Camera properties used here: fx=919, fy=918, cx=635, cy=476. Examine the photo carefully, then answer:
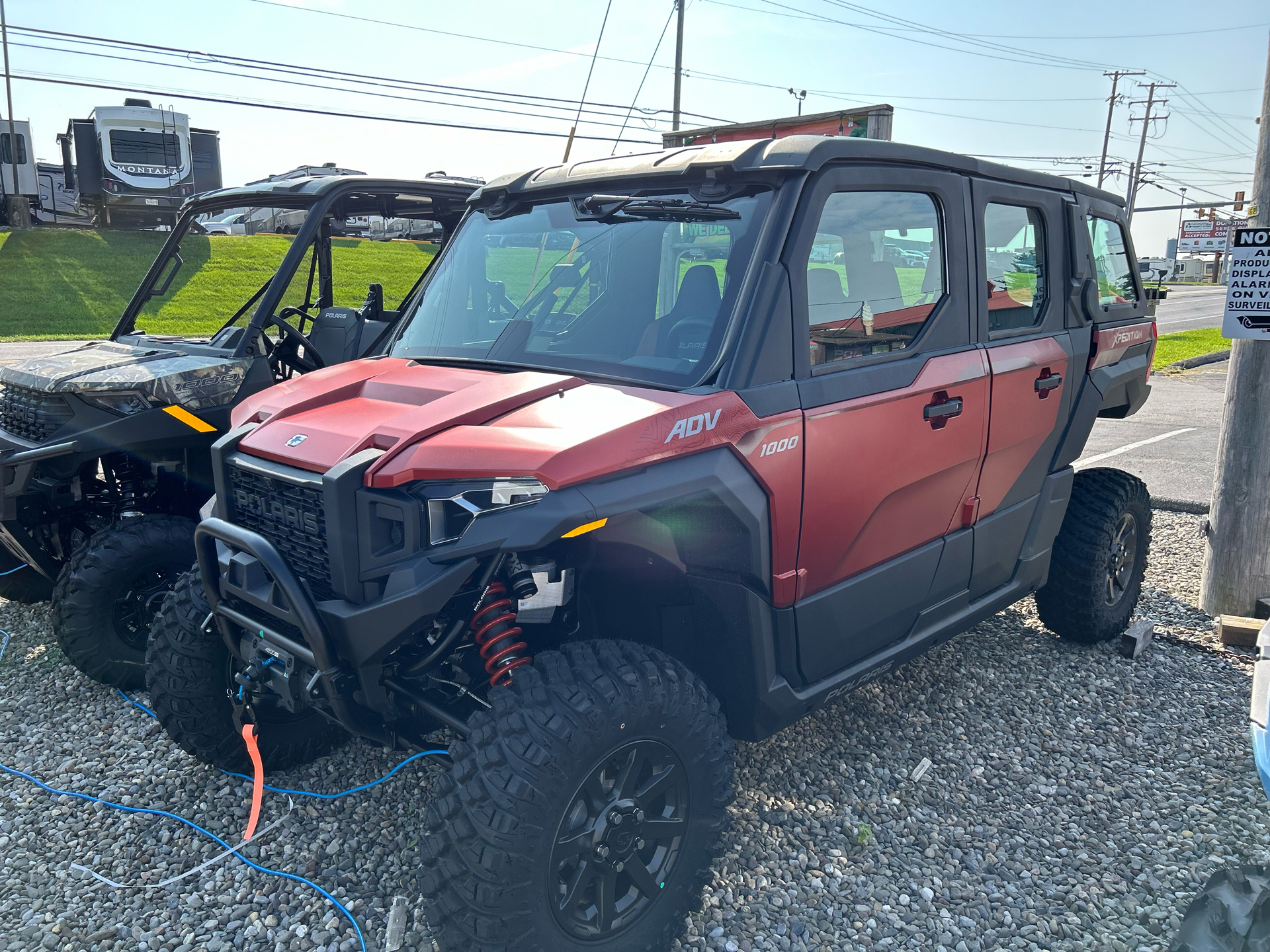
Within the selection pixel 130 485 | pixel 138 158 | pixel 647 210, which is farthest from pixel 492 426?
pixel 138 158

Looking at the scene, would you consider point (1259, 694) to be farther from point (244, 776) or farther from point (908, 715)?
point (244, 776)

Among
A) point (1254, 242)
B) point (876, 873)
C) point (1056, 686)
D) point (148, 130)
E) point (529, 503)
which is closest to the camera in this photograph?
point (529, 503)

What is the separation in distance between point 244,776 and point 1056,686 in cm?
364

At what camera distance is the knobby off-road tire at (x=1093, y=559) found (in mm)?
4605

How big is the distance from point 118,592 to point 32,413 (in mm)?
964

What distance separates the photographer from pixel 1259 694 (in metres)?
2.60

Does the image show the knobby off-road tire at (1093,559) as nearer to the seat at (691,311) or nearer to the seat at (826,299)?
the seat at (826,299)

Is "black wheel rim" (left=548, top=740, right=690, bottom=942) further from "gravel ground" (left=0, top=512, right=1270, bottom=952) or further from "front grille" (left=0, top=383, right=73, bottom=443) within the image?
"front grille" (left=0, top=383, right=73, bottom=443)

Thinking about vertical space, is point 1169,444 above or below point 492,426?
below

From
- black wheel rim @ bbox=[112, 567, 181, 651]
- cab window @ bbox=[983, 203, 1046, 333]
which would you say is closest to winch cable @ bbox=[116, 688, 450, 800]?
black wheel rim @ bbox=[112, 567, 181, 651]

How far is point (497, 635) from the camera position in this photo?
8.37 ft

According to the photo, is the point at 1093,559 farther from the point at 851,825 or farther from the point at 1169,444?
the point at 1169,444

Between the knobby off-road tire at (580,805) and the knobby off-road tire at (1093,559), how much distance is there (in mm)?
2759

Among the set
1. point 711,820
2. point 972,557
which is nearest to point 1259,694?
point 972,557
